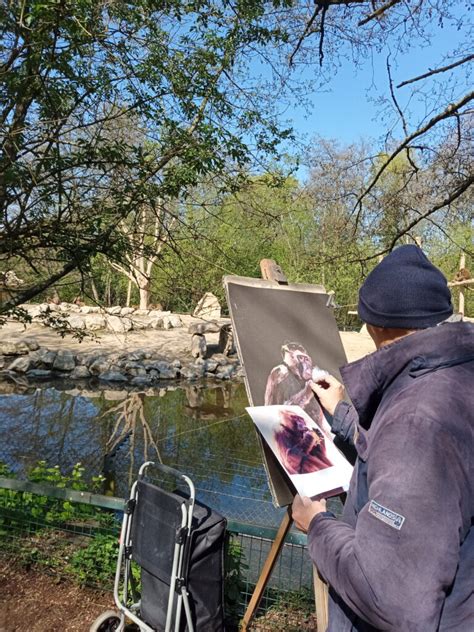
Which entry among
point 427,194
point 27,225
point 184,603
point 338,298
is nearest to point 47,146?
point 27,225

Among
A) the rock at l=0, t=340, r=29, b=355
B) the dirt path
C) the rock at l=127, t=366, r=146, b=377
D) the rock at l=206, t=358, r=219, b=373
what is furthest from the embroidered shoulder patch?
the rock at l=0, t=340, r=29, b=355

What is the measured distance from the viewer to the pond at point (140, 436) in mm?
4758

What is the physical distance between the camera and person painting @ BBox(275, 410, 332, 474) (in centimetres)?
189

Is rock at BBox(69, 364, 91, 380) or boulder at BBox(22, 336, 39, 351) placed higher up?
boulder at BBox(22, 336, 39, 351)

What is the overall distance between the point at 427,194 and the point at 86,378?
7.80m

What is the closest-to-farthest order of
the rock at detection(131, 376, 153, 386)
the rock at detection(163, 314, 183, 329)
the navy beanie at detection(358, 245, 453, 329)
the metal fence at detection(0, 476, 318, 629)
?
1. the navy beanie at detection(358, 245, 453, 329)
2. the metal fence at detection(0, 476, 318, 629)
3. the rock at detection(131, 376, 153, 386)
4. the rock at detection(163, 314, 183, 329)

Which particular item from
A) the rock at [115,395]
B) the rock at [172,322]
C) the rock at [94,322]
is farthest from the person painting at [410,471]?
the rock at [172,322]

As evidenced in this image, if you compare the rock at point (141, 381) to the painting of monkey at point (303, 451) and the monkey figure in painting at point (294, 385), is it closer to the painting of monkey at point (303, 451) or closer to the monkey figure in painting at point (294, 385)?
the monkey figure in painting at point (294, 385)

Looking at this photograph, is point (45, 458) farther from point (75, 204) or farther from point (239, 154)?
point (239, 154)

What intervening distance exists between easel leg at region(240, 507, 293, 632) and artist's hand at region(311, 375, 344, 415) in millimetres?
463

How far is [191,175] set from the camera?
3.47 meters

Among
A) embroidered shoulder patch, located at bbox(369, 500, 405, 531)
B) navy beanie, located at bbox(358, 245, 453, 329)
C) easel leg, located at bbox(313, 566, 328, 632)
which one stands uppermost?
navy beanie, located at bbox(358, 245, 453, 329)

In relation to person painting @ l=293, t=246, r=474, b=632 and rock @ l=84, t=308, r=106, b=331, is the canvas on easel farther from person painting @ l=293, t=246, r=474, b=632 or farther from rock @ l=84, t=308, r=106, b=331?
rock @ l=84, t=308, r=106, b=331

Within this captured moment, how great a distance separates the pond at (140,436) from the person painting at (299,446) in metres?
1.58
